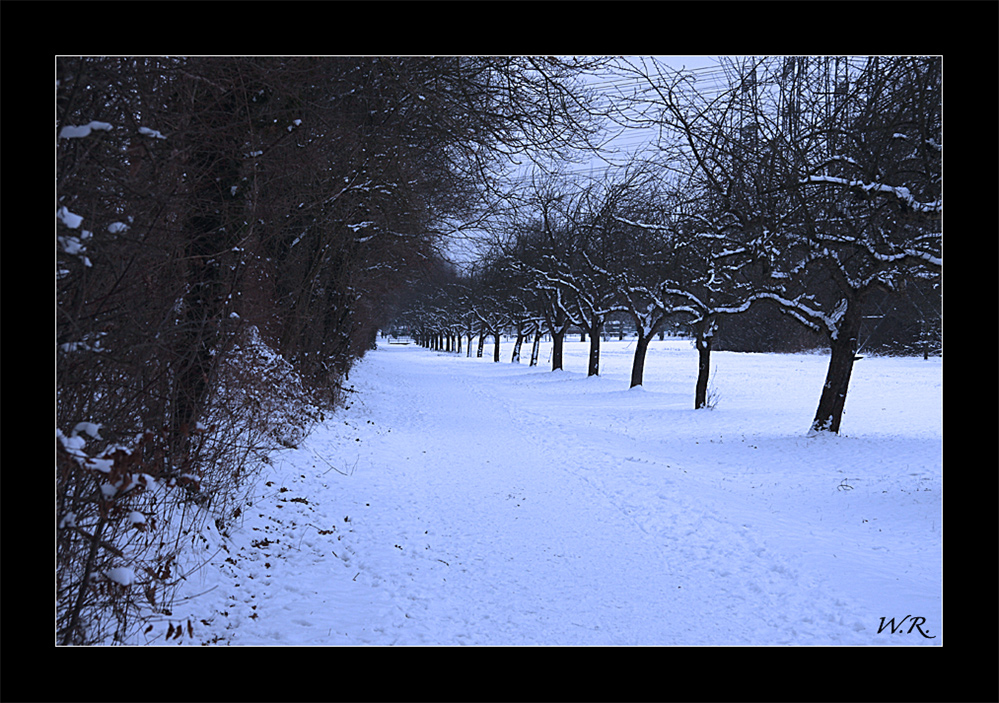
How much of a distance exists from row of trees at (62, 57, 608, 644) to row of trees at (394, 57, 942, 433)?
5.04ft

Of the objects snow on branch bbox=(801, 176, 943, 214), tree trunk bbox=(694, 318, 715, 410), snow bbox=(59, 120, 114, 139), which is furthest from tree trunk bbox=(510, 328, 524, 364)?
snow bbox=(59, 120, 114, 139)

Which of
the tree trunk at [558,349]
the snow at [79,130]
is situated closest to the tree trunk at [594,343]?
the tree trunk at [558,349]

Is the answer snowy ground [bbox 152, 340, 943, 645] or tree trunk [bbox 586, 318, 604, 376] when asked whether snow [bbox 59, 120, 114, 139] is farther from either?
tree trunk [bbox 586, 318, 604, 376]

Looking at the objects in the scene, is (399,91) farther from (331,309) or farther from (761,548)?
(331,309)

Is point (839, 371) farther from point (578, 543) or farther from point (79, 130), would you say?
point (79, 130)

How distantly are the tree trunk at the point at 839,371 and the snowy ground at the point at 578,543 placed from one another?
26.7 inches

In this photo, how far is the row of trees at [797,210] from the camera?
6973mm

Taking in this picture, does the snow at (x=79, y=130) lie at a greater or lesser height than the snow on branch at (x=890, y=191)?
lesser

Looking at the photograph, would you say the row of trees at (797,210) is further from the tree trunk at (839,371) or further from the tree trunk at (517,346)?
the tree trunk at (517,346)

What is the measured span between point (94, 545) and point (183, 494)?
2250 millimetres

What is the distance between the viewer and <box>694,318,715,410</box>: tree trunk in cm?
1881
